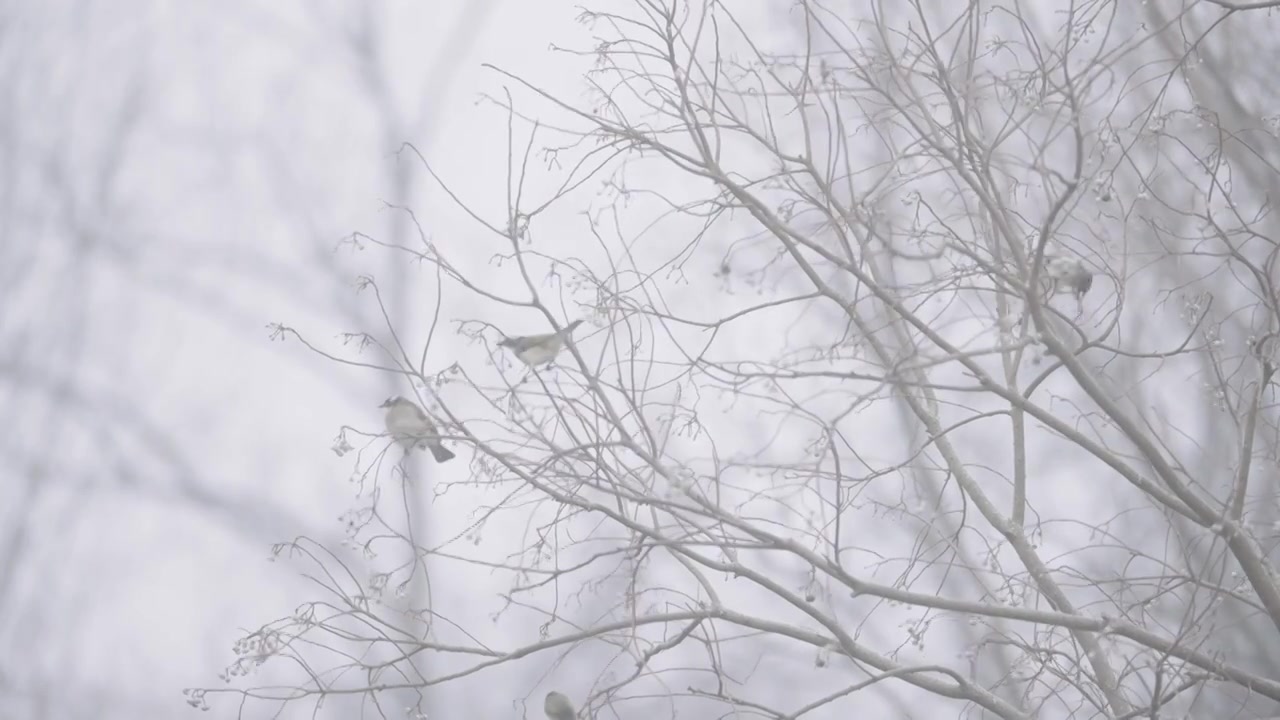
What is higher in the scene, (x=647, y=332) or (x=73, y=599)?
(x=647, y=332)

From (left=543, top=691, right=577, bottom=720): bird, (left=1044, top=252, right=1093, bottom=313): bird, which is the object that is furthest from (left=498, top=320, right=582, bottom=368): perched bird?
(left=1044, top=252, right=1093, bottom=313): bird

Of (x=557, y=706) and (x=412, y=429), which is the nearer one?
(x=412, y=429)

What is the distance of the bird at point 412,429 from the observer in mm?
1676

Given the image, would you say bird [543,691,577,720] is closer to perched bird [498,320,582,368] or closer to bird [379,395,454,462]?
bird [379,395,454,462]

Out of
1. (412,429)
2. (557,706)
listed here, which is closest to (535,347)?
(412,429)

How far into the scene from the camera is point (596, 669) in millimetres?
3248

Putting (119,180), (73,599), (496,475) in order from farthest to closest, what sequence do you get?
(119,180)
(73,599)
(496,475)

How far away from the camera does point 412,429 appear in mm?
1820

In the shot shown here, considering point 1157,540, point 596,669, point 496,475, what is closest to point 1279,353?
point 496,475

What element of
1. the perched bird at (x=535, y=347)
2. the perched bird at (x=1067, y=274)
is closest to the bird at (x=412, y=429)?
the perched bird at (x=535, y=347)

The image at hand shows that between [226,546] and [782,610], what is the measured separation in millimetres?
1567

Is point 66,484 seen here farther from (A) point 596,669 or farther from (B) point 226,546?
(A) point 596,669

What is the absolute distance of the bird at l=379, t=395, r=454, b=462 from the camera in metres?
1.68

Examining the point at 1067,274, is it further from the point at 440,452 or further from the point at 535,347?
the point at 440,452
